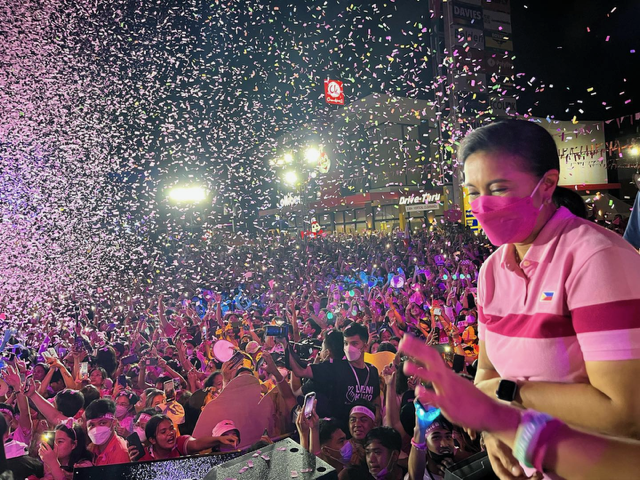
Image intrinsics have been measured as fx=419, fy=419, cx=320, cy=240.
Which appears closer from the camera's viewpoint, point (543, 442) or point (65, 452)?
point (543, 442)

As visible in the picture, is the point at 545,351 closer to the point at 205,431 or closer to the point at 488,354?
the point at 488,354

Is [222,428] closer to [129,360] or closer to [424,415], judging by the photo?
[424,415]

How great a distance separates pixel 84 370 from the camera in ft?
16.3

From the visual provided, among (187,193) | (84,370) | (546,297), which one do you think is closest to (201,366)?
(84,370)

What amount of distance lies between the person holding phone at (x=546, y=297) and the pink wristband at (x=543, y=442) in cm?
23

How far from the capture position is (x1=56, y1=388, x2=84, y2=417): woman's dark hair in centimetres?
380

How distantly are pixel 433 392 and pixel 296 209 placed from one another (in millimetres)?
30529

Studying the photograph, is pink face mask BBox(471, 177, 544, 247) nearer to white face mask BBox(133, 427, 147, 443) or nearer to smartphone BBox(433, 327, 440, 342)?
white face mask BBox(133, 427, 147, 443)

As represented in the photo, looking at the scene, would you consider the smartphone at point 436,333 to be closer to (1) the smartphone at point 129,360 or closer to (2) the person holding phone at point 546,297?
(1) the smartphone at point 129,360

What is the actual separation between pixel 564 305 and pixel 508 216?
0.91 ft

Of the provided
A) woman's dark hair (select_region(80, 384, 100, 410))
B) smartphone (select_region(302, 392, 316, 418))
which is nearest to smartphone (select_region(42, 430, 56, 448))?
woman's dark hair (select_region(80, 384, 100, 410))

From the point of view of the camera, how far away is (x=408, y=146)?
26078mm

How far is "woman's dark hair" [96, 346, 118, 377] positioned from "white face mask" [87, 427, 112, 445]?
5.36 feet

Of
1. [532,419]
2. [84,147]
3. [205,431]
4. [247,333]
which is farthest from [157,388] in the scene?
[84,147]
